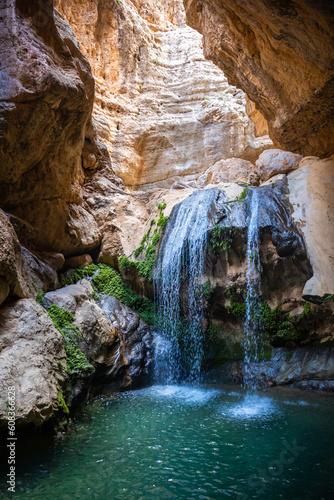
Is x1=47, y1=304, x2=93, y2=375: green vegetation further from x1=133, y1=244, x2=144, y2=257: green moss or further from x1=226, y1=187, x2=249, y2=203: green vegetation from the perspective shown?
x1=226, y1=187, x2=249, y2=203: green vegetation

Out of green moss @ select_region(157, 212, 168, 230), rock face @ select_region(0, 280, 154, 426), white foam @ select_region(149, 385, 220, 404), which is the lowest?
white foam @ select_region(149, 385, 220, 404)

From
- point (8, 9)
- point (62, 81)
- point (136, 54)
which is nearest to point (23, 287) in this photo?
point (62, 81)

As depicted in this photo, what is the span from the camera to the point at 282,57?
21.1 ft

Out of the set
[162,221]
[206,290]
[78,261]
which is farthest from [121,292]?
[206,290]

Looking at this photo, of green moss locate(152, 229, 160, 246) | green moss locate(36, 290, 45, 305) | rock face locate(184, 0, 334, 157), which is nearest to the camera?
rock face locate(184, 0, 334, 157)

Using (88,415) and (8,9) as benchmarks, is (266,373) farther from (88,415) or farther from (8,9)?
(8,9)

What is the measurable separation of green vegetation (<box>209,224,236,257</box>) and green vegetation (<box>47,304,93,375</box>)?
13.0 ft

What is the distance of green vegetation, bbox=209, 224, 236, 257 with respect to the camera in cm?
834

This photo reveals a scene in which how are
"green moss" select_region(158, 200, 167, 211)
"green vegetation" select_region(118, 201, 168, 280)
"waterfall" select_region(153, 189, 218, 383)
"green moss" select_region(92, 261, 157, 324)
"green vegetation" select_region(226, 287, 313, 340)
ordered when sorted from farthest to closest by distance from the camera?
"green moss" select_region(158, 200, 167, 211), "green vegetation" select_region(118, 201, 168, 280), "green moss" select_region(92, 261, 157, 324), "waterfall" select_region(153, 189, 218, 383), "green vegetation" select_region(226, 287, 313, 340)

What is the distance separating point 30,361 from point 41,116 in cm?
467

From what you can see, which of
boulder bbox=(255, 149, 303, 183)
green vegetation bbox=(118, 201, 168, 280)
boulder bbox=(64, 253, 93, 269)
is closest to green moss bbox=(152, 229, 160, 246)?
green vegetation bbox=(118, 201, 168, 280)

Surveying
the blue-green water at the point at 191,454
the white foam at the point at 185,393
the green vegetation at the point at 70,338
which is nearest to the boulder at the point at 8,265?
the green vegetation at the point at 70,338

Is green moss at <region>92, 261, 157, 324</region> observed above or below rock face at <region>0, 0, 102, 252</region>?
below

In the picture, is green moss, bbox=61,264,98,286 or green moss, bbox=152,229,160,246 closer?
green moss, bbox=61,264,98,286
